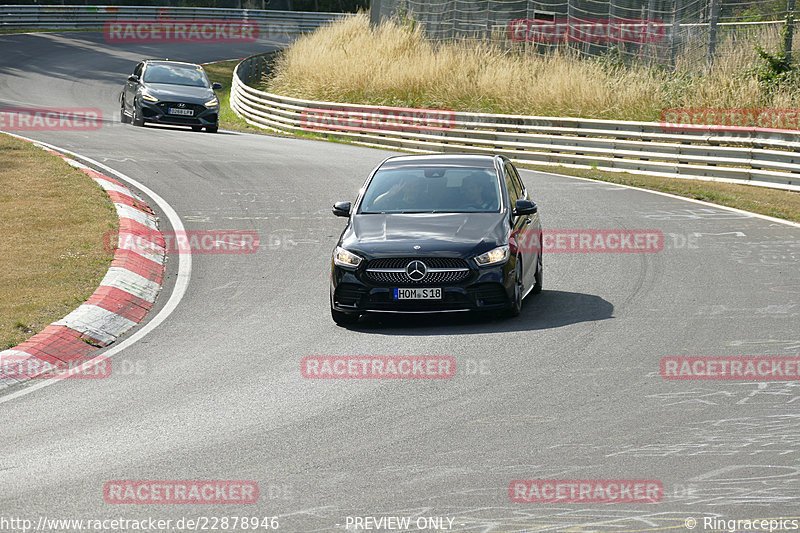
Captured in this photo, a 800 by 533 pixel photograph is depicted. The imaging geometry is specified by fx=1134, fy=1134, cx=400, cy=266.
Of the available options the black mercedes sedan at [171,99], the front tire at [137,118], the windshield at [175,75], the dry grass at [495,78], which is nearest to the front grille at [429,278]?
the dry grass at [495,78]

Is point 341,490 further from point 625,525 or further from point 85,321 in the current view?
point 85,321

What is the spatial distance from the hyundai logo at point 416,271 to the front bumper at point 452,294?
68mm

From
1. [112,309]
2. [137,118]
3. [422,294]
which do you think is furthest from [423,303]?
[137,118]

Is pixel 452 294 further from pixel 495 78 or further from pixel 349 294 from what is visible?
pixel 495 78

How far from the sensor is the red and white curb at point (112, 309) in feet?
31.3

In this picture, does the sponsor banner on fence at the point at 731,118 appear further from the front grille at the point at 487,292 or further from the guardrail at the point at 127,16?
the guardrail at the point at 127,16

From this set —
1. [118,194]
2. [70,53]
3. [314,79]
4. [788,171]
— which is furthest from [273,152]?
[70,53]

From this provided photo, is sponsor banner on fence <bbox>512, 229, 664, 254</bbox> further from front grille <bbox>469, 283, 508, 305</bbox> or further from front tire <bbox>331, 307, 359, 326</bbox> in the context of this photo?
front tire <bbox>331, 307, 359, 326</bbox>

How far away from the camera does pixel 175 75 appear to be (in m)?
30.8

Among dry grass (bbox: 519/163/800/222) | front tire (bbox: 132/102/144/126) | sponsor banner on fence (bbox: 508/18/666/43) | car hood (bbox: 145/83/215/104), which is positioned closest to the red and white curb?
dry grass (bbox: 519/163/800/222)

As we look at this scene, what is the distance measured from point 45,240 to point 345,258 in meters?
5.11

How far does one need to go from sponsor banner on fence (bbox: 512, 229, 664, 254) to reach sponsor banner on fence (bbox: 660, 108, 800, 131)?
24.9ft

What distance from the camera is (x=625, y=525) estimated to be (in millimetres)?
5625

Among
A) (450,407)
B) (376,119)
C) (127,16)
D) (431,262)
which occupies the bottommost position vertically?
(127,16)
